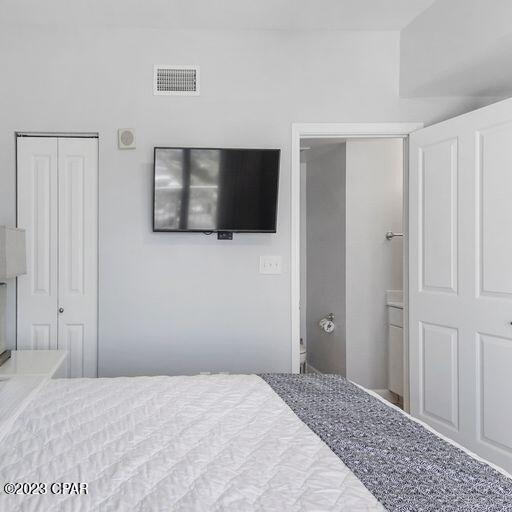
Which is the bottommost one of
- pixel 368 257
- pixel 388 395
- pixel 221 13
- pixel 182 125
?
pixel 388 395

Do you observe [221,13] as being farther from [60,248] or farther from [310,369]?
[310,369]

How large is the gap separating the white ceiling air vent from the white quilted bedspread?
1.88 m

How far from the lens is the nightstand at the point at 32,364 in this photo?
2.04m

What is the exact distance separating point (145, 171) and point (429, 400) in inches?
90.8

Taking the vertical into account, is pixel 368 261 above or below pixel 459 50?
below

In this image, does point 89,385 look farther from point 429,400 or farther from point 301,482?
point 429,400

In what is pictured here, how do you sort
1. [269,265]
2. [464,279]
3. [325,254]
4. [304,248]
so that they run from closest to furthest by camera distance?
[464,279]
[269,265]
[325,254]
[304,248]

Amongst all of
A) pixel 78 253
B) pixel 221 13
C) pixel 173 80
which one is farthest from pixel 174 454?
pixel 221 13

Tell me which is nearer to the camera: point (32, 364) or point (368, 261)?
point (32, 364)

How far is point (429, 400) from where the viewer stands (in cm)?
262

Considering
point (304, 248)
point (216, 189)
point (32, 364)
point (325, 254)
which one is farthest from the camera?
point (304, 248)

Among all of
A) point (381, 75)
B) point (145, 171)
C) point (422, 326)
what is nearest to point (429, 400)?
point (422, 326)

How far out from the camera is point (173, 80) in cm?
265

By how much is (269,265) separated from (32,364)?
4.77ft
